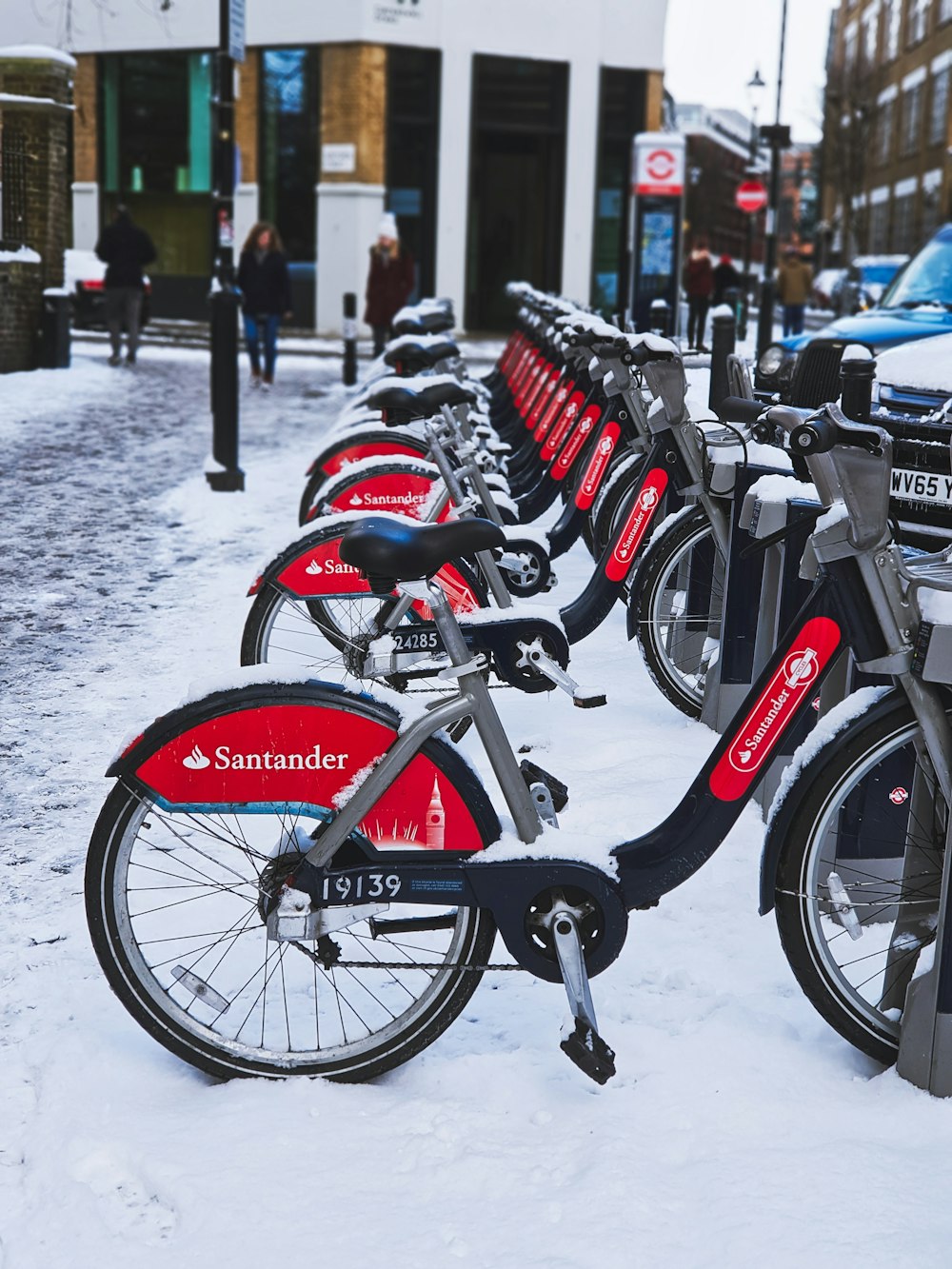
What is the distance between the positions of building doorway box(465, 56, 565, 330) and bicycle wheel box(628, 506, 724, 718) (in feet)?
76.7

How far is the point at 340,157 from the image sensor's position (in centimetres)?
2634

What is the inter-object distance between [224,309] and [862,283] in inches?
1000

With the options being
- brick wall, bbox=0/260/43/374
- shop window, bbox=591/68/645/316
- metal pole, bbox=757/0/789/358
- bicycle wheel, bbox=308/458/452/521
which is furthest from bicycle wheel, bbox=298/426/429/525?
shop window, bbox=591/68/645/316

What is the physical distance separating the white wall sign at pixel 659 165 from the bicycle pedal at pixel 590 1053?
73.1 ft

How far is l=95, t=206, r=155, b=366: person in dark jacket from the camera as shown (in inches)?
712

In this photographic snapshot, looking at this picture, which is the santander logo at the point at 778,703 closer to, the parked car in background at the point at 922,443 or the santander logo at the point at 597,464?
the parked car in background at the point at 922,443

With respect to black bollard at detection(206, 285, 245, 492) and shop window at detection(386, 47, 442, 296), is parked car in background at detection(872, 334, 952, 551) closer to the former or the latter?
black bollard at detection(206, 285, 245, 492)

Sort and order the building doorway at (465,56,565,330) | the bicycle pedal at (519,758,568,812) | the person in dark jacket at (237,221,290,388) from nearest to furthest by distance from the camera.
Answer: the bicycle pedal at (519,758,568,812), the person in dark jacket at (237,221,290,388), the building doorway at (465,56,565,330)

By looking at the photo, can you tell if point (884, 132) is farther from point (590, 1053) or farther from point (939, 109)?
point (590, 1053)

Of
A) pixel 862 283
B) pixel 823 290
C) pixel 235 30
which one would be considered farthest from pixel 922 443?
pixel 823 290

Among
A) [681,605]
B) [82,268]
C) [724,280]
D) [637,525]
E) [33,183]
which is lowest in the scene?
[681,605]

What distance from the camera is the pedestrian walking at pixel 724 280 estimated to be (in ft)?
90.3

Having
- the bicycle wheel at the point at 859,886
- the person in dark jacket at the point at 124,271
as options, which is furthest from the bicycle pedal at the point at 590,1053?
the person in dark jacket at the point at 124,271

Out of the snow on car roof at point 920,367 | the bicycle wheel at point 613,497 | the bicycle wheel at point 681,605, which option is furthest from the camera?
the snow on car roof at point 920,367
